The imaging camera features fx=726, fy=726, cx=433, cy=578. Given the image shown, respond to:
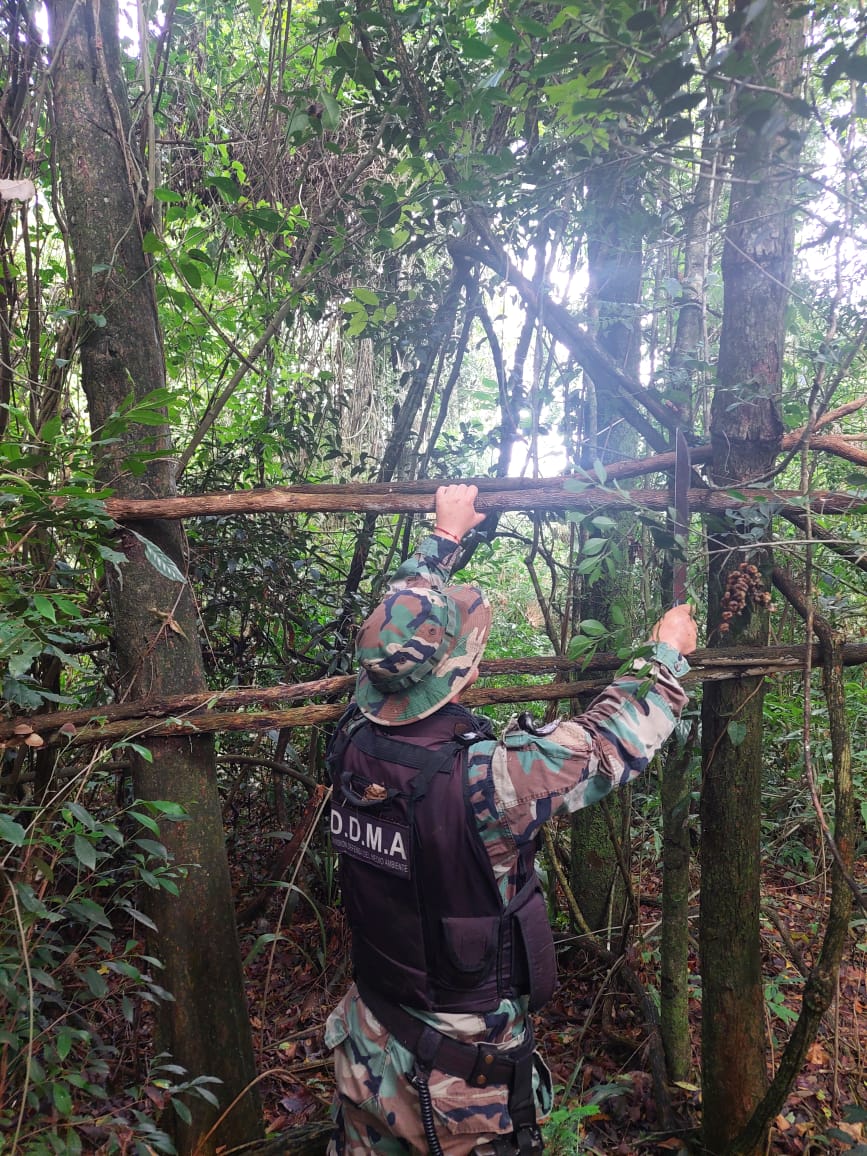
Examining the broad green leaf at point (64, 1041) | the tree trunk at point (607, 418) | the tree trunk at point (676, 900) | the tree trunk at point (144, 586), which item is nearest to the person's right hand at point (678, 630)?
the tree trunk at point (607, 418)

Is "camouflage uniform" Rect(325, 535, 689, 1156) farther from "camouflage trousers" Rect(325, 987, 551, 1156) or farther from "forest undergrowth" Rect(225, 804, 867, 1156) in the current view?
"forest undergrowth" Rect(225, 804, 867, 1156)

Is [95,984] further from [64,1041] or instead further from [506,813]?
[506,813]

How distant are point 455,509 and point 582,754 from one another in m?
0.83

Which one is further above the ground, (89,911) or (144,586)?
(144,586)

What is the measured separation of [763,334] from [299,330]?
14.1 ft

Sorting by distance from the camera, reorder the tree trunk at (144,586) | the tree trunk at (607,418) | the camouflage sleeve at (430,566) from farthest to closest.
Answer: the tree trunk at (607,418) < the tree trunk at (144,586) < the camouflage sleeve at (430,566)

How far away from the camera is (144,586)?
2.34m

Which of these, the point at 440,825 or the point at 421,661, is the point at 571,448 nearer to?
the point at 421,661

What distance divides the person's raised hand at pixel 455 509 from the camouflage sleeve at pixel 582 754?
663mm

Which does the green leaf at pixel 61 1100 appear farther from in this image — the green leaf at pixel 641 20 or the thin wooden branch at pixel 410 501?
the green leaf at pixel 641 20

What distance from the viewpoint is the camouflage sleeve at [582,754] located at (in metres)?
1.66

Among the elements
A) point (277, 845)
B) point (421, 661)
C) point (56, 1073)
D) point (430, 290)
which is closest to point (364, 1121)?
point (56, 1073)

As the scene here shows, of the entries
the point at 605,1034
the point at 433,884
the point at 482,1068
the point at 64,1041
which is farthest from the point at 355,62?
the point at 605,1034

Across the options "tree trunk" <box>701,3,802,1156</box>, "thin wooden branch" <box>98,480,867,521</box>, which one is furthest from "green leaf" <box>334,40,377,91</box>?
"thin wooden branch" <box>98,480,867,521</box>
